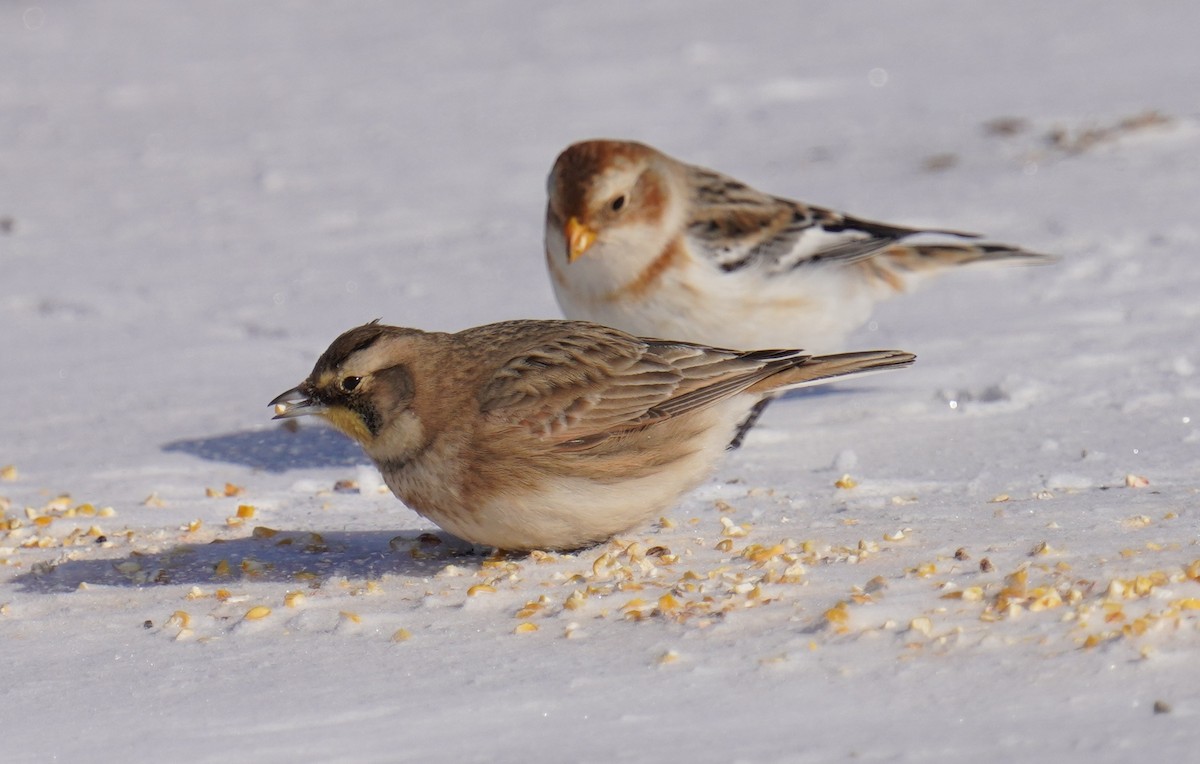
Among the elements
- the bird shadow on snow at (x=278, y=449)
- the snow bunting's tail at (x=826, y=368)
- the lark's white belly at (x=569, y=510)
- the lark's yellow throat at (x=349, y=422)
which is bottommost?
the bird shadow on snow at (x=278, y=449)

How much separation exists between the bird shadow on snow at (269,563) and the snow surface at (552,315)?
21 mm

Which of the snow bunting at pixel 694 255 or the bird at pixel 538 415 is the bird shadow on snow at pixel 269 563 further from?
the snow bunting at pixel 694 255

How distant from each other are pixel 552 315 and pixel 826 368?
3.82 m

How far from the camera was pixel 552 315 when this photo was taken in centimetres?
913

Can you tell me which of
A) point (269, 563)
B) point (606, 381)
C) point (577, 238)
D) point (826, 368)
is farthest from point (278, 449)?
point (826, 368)

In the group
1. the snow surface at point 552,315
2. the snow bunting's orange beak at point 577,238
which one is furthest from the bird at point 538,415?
the snow bunting's orange beak at point 577,238

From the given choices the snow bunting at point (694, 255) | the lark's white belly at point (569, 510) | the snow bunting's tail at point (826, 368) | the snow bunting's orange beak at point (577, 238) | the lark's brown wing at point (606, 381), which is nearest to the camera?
the lark's white belly at point (569, 510)

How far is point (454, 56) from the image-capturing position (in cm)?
1435

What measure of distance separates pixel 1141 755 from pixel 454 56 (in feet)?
38.3

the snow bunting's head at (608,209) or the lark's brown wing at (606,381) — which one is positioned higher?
the snow bunting's head at (608,209)

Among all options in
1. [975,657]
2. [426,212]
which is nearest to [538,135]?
[426,212]

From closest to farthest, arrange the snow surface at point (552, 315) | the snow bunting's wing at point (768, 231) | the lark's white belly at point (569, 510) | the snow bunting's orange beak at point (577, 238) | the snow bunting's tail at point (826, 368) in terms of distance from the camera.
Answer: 1. the snow surface at point (552, 315)
2. the lark's white belly at point (569, 510)
3. the snow bunting's tail at point (826, 368)
4. the snow bunting's orange beak at point (577, 238)
5. the snow bunting's wing at point (768, 231)

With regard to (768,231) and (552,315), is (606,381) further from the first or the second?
(552,315)

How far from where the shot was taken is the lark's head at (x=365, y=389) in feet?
17.1
